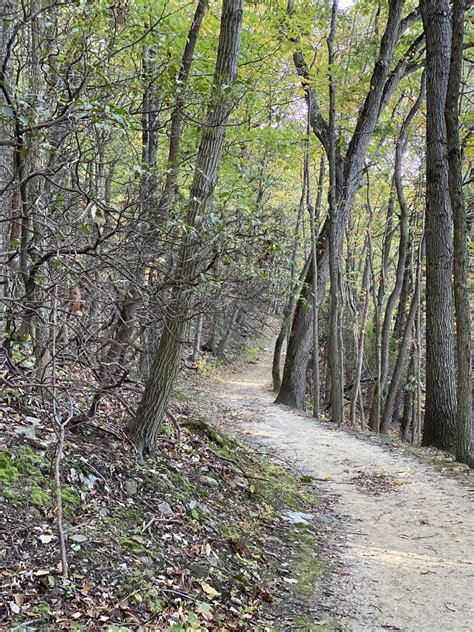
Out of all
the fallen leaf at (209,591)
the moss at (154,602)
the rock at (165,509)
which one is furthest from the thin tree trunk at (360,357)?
the moss at (154,602)

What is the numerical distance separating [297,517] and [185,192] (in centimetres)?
469

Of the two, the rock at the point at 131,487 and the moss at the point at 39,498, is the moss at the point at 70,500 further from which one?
the rock at the point at 131,487

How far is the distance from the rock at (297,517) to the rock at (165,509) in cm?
175

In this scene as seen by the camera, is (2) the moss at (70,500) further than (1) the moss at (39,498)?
Yes

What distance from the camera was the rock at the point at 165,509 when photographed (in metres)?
4.08

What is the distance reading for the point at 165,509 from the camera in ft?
13.5

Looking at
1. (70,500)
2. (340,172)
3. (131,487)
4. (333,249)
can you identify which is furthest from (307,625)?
(340,172)

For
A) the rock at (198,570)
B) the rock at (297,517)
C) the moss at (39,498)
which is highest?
the moss at (39,498)

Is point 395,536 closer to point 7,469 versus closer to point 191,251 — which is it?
point 191,251

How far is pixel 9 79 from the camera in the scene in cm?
343

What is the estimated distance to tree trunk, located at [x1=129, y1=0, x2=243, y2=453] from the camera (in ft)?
15.1

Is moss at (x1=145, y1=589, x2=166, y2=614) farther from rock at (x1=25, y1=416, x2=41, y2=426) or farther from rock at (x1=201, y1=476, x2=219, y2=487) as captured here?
rock at (x1=201, y1=476, x2=219, y2=487)

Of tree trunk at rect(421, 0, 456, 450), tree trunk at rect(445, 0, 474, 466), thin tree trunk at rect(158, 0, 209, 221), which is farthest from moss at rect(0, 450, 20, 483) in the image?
tree trunk at rect(421, 0, 456, 450)

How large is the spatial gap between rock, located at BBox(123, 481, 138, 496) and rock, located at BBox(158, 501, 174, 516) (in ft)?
0.79
